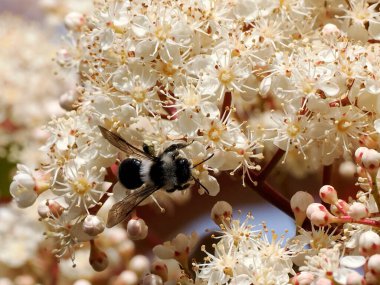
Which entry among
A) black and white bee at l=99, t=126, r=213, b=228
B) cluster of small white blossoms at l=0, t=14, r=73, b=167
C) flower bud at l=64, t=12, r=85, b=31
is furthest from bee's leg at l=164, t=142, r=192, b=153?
cluster of small white blossoms at l=0, t=14, r=73, b=167

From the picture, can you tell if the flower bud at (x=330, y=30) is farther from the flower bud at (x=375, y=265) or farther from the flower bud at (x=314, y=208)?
the flower bud at (x=375, y=265)

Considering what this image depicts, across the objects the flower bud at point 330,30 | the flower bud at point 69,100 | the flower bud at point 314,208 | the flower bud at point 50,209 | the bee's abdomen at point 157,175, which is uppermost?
the flower bud at point 330,30

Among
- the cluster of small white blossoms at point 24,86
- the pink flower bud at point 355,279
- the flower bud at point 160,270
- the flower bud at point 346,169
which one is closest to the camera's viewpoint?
the pink flower bud at point 355,279

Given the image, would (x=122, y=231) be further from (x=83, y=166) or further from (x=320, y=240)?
(x=320, y=240)

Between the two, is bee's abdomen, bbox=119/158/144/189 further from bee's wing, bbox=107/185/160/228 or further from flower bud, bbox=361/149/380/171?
flower bud, bbox=361/149/380/171

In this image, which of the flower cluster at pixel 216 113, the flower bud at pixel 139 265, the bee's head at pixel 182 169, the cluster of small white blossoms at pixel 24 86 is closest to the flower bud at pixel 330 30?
the flower cluster at pixel 216 113

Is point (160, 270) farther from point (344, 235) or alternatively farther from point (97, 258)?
point (344, 235)
